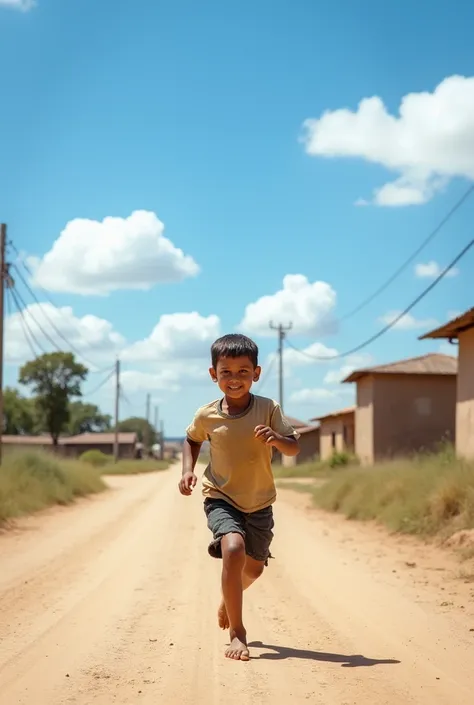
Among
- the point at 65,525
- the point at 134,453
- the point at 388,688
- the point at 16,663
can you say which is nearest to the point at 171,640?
the point at 16,663

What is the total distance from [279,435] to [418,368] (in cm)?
2682

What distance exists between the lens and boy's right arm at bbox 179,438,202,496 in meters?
5.32

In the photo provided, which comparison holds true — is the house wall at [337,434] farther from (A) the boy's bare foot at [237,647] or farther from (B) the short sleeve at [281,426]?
(A) the boy's bare foot at [237,647]

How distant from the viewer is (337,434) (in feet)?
132

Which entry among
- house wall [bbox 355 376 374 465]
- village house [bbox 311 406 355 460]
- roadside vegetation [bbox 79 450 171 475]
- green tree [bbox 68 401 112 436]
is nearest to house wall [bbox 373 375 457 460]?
house wall [bbox 355 376 374 465]

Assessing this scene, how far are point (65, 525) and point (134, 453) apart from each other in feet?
278

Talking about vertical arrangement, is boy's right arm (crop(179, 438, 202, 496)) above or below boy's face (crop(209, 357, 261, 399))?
below

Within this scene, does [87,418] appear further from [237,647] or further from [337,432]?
[237,647]

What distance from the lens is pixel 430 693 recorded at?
4199 millimetres

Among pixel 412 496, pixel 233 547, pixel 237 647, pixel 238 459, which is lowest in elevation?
pixel 237 647

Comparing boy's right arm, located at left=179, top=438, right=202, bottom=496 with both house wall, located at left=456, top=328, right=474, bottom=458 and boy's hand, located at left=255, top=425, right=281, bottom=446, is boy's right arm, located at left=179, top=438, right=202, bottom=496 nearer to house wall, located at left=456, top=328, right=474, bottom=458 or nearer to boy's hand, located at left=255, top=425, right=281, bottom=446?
boy's hand, located at left=255, top=425, right=281, bottom=446

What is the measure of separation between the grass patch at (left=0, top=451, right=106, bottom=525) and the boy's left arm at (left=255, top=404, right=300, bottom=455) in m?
10.2

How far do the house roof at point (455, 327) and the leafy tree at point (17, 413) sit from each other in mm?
A: 76681

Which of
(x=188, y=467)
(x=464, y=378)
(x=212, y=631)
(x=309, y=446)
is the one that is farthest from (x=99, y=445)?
(x=188, y=467)
